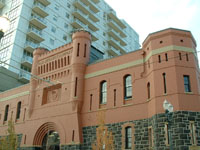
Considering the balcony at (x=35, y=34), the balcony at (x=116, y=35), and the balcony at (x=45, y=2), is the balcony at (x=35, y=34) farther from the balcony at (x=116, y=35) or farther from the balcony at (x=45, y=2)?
the balcony at (x=116, y=35)

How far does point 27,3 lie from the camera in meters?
50.1

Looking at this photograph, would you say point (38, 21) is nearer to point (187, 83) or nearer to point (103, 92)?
point (103, 92)

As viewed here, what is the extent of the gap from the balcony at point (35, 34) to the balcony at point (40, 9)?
391cm

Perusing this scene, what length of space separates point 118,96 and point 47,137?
10.0 metres

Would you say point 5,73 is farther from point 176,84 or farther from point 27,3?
point 176,84

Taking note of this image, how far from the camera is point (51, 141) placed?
27.1m

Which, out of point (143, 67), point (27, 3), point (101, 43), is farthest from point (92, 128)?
point (101, 43)

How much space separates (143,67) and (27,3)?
1405 inches

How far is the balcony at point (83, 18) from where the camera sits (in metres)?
59.2

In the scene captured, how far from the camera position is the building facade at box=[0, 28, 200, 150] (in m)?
19.4

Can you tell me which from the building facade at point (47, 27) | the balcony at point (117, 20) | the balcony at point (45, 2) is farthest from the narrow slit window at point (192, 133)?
the balcony at point (117, 20)

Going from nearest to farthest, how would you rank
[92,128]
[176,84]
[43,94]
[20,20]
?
1. [176,84]
2. [92,128]
3. [43,94]
4. [20,20]

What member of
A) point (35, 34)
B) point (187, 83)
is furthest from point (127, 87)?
point (35, 34)

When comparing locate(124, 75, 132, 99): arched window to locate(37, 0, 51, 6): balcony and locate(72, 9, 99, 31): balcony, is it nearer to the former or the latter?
locate(37, 0, 51, 6): balcony
